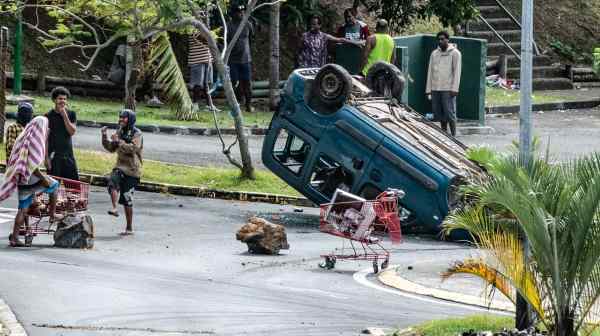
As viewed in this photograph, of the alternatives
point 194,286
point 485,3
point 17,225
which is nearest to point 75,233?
point 17,225

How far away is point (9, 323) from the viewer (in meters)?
13.1

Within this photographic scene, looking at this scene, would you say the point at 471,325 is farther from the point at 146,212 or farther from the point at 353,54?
the point at 353,54

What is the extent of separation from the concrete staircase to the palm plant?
25206 mm

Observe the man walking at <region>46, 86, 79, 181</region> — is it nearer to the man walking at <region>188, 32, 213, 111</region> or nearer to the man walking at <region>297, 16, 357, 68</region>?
the man walking at <region>188, 32, 213, 111</region>

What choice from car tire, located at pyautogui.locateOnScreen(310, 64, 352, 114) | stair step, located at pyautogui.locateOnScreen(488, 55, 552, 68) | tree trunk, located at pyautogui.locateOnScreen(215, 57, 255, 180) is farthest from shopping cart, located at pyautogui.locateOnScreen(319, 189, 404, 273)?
stair step, located at pyautogui.locateOnScreen(488, 55, 552, 68)

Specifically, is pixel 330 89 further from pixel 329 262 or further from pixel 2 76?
pixel 2 76

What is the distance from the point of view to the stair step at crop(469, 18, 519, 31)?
3812cm

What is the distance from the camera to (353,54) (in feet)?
101

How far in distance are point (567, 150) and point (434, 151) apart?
8.52 m

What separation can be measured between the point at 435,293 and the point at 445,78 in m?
12.3

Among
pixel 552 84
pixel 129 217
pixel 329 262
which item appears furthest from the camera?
pixel 552 84

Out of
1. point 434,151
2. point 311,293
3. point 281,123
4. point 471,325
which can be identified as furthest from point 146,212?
point 471,325

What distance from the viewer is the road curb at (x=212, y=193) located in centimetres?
2216

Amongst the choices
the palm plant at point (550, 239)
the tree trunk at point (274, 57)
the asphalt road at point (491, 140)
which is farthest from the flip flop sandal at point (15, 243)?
the tree trunk at point (274, 57)
